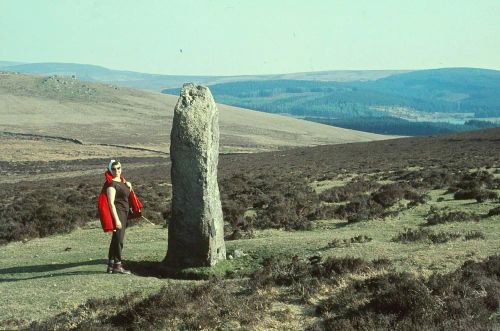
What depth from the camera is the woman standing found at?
13289 millimetres

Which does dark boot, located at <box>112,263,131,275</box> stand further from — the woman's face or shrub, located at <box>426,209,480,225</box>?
shrub, located at <box>426,209,480,225</box>

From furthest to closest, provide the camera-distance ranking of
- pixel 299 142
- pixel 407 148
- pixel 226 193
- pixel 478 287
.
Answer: pixel 299 142 → pixel 407 148 → pixel 226 193 → pixel 478 287

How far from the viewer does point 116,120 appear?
464 ft

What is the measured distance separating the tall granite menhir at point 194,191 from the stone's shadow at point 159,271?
25 centimetres

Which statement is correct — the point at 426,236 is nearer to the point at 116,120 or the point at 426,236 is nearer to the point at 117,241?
the point at 117,241

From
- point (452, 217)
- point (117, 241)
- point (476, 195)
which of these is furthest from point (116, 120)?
point (117, 241)

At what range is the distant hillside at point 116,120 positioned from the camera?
385 feet

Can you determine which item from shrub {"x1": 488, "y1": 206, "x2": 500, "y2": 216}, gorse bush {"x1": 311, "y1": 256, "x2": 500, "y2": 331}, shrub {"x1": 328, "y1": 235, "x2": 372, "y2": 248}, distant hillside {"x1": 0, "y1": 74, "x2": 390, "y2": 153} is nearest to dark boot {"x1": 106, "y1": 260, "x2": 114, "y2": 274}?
shrub {"x1": 328, "y1": 235, "x2": 372, "y2": 248}

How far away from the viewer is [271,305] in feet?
33.8

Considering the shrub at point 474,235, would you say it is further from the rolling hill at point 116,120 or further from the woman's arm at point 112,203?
the rolling hill at point 116,120

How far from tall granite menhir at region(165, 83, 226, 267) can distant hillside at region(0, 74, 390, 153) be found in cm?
8511

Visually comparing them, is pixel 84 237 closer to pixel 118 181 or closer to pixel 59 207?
pixel 59 207

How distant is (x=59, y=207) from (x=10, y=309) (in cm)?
1536

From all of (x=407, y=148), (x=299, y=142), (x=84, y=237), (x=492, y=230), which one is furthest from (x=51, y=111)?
(x=492, y=230)
